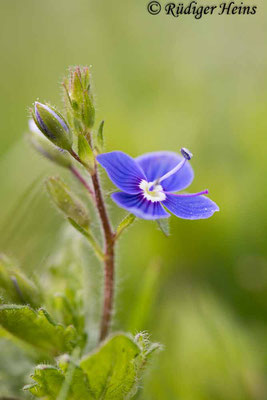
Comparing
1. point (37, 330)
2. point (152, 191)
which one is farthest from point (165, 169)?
point (37, 330)

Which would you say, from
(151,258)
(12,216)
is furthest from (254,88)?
(12,216)

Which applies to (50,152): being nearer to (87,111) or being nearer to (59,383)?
(87,111)

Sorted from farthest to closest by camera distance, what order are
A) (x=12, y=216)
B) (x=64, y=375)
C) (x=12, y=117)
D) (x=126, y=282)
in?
1. (x=12, y=117)
2. (x=126, y=282)
3. (x=12, y=216)
4. (x=64, y=375)

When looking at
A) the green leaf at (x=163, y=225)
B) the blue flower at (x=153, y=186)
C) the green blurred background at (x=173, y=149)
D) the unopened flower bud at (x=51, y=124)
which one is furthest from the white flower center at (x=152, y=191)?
the green blurred background at (x=173, y=149)

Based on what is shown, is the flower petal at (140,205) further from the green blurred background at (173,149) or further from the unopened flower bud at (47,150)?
the green blurred background at (173,149)

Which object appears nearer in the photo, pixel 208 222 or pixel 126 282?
pixel 126 282

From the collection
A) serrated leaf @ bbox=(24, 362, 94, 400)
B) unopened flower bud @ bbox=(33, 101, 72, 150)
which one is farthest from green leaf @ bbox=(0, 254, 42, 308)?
unopened flower bud @ bbox=(33, 101, 72, 150)

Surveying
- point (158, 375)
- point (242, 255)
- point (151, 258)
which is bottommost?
point (158, 375)

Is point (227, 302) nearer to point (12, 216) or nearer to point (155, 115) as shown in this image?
point (12, 216)
